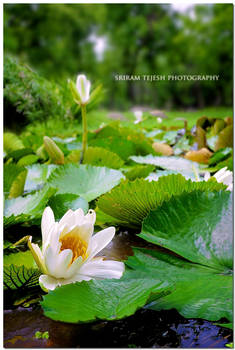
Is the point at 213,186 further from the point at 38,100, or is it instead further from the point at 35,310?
the point at 38,100

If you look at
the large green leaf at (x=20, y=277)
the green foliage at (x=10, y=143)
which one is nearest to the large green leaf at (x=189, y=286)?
the large green leaf at (x=20, y=277)

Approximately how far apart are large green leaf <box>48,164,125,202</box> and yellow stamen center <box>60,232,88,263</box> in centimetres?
26

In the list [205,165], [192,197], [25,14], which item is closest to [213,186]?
[192,197]

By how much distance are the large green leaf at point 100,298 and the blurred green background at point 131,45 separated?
1.40 feet

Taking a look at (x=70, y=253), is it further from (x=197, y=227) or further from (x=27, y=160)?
(x=27, y=160)

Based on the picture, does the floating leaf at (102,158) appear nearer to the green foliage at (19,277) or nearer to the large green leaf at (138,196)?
the large green leaf at (138,196)

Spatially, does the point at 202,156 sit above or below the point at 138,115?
below

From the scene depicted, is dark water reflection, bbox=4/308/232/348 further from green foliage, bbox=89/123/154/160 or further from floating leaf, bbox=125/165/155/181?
green foliage, bbox=89/123/154/160

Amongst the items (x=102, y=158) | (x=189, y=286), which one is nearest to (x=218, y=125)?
(x=102, y=158)

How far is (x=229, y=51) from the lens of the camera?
0.63 metres

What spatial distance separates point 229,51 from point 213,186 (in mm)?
287

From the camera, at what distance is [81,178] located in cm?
67

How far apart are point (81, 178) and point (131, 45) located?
0.42 metres

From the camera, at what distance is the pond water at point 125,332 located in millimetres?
298
